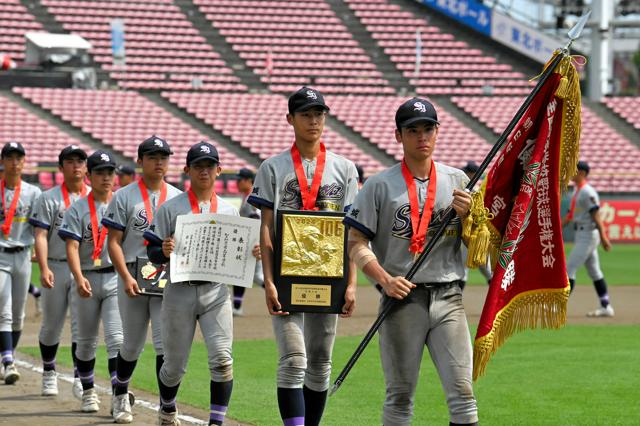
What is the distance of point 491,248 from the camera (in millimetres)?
6816

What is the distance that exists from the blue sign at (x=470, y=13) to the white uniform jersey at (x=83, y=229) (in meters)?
38.4

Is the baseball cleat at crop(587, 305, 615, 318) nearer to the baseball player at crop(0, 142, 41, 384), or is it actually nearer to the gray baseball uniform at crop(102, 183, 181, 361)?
the baseball player at crop(0, 142, 41, 384)

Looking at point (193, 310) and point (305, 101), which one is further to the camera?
point (193, 310)

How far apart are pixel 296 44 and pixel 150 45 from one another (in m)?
5.78

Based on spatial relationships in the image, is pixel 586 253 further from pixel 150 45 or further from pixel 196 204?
pixel 150 45

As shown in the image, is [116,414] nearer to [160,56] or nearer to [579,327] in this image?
[579,327]

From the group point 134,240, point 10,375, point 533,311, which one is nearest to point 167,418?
point 134,240

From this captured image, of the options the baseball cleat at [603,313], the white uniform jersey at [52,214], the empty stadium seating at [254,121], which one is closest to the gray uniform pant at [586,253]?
the baseball cleat at [603,313]

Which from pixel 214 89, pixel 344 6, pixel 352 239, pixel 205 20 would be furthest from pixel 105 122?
pixel 352 239

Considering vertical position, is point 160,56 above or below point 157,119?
above

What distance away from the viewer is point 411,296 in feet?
21.4

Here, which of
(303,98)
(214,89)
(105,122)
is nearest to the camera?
(303,98)

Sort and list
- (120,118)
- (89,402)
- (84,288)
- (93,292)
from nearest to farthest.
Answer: (84,288) < (89,402) < (93,292) < (120,118)

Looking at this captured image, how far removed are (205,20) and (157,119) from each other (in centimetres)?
802
